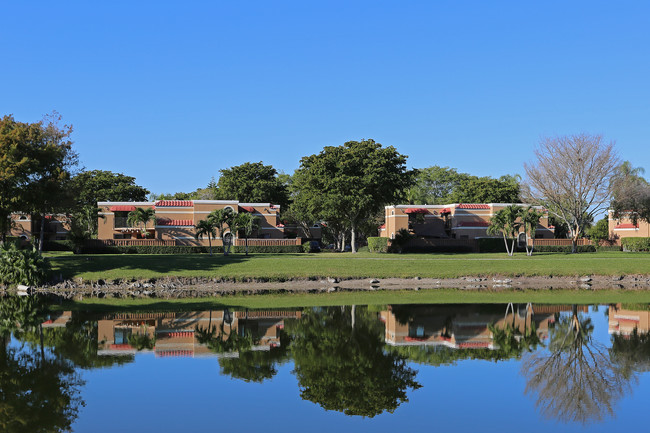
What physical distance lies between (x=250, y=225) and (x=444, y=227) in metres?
31.8

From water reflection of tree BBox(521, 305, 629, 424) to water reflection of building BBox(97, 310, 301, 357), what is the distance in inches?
313

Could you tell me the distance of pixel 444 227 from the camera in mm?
75000

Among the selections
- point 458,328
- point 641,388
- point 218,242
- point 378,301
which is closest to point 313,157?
point 218,242

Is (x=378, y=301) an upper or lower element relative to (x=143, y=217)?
lower

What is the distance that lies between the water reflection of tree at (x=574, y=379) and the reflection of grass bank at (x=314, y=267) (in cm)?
2111

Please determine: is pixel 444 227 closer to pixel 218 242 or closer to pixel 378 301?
pixel 218 242

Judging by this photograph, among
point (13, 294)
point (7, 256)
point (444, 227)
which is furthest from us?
point (444, 227)

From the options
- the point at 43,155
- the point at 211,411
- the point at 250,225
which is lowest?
the point at 211,411

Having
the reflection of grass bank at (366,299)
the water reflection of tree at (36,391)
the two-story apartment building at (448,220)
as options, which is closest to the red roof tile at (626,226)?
the two-story apartment building at (448,220)

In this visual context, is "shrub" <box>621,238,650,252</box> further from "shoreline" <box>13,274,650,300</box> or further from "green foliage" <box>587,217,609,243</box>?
"shoreline" <box>13,274,650,300</box>

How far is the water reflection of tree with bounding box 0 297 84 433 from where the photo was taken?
36.1 feet

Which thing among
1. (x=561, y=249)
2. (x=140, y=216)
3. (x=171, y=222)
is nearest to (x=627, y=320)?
(x=561, y=249)

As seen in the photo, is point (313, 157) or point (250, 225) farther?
point (313, 157)

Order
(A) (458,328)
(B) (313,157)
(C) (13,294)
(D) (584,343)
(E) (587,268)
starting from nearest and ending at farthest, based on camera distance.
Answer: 1. (D) (584,343)
2. (A) (458,328)
3. (C) (13,294)
4. (E) (587,268)
5. (B) (313,157)
